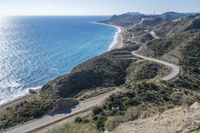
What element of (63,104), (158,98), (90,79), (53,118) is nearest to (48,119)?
(53,118)

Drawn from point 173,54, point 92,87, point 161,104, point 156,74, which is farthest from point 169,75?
point 161,104

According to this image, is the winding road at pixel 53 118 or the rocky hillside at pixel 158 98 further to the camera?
the winding road at pixel 53 118

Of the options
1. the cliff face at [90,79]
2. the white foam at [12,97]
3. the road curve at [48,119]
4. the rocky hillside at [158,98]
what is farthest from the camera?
the white foam at [12,97]

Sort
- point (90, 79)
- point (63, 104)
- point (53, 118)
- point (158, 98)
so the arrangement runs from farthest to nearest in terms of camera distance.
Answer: point (90, 79) → point (63, 104) → point (53, 118) → point (158, 98)

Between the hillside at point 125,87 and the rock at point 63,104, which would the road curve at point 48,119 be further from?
the hillside at point 125,87

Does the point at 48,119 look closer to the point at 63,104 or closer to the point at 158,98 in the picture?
the point at 63,104

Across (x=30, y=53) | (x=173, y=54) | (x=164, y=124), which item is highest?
(x=164, y=124)

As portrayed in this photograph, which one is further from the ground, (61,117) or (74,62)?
(61,117)

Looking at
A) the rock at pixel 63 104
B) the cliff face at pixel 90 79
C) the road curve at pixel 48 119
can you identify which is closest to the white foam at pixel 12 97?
the cliff face at pixel 90 79

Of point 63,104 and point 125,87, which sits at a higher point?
point 125,87

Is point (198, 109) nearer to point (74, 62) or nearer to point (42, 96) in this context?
point (42, 96)

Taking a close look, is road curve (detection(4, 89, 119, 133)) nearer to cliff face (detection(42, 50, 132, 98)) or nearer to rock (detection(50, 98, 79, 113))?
rock (detection(50, 98, 79, 113))
